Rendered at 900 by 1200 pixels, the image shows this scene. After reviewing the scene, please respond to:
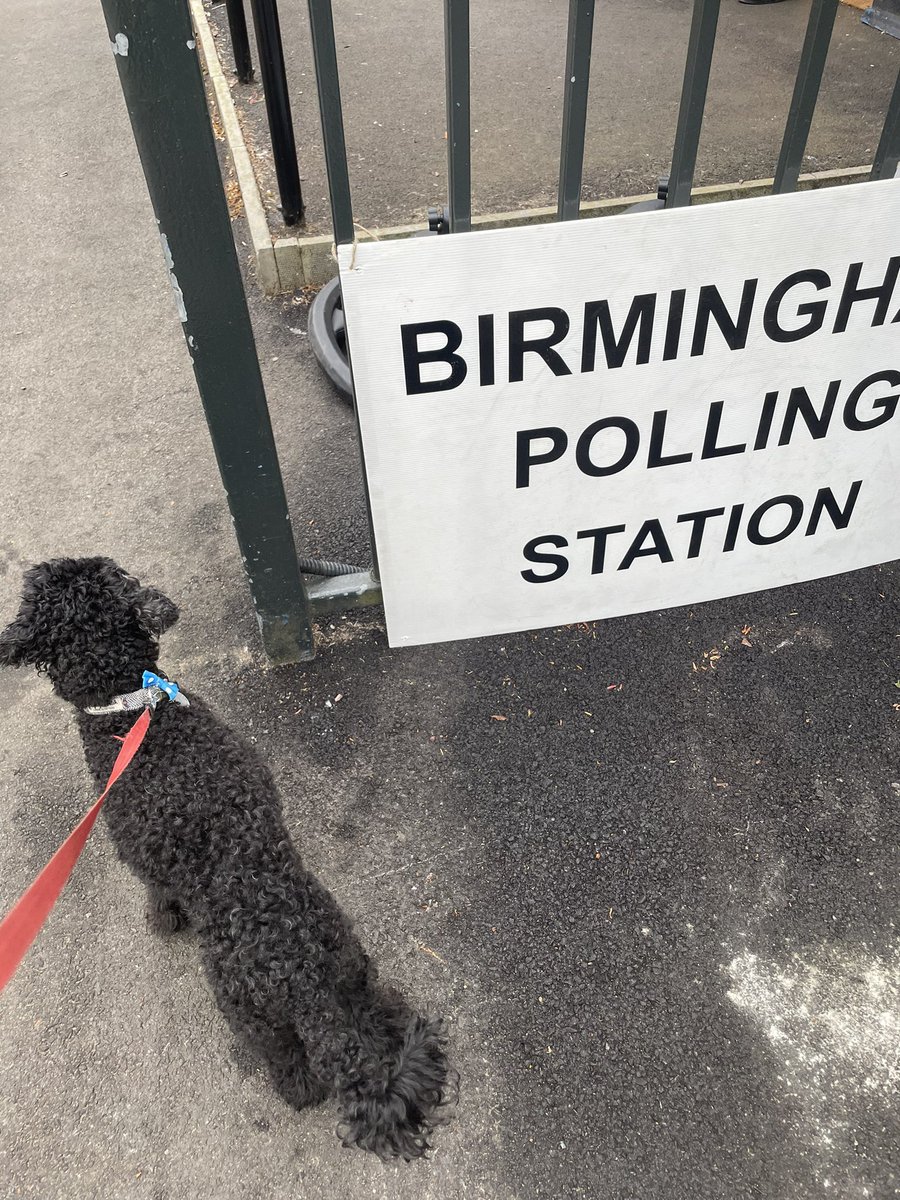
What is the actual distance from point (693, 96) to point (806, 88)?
32 centimetres

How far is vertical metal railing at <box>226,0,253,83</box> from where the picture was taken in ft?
20.8

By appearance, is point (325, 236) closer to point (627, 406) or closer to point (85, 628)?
point (627, 406)

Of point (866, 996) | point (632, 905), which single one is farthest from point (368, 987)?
point (866, 996)

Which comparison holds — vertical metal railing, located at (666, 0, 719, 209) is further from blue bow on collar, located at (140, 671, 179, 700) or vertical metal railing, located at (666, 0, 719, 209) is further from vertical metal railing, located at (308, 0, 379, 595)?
blue bow on collar, located at (140, 671, 179, 700)

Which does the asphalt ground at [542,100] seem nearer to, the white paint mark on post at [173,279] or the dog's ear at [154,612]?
the white paint mark on post at [173,279]

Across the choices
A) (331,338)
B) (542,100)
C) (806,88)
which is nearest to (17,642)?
(806,88)

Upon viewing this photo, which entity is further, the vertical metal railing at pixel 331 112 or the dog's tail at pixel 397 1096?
the vertical metal railing at pixel 331 112

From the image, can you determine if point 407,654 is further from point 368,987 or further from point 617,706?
point 368,987

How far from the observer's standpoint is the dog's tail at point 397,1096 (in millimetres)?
1614

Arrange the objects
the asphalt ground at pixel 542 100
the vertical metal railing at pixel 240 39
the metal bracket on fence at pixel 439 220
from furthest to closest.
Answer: the vertical metal railing at pixel 240 39
the asphalt ground at pixel 542 100
the metal bracket on fence at pixel 439 220

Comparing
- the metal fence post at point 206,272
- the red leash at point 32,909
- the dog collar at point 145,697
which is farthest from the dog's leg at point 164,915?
the metal fence post at point 206,272

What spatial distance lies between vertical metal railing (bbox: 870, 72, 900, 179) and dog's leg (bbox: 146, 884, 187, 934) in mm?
2927

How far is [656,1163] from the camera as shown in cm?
→ 196

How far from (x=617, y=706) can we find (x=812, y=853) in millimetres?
776
